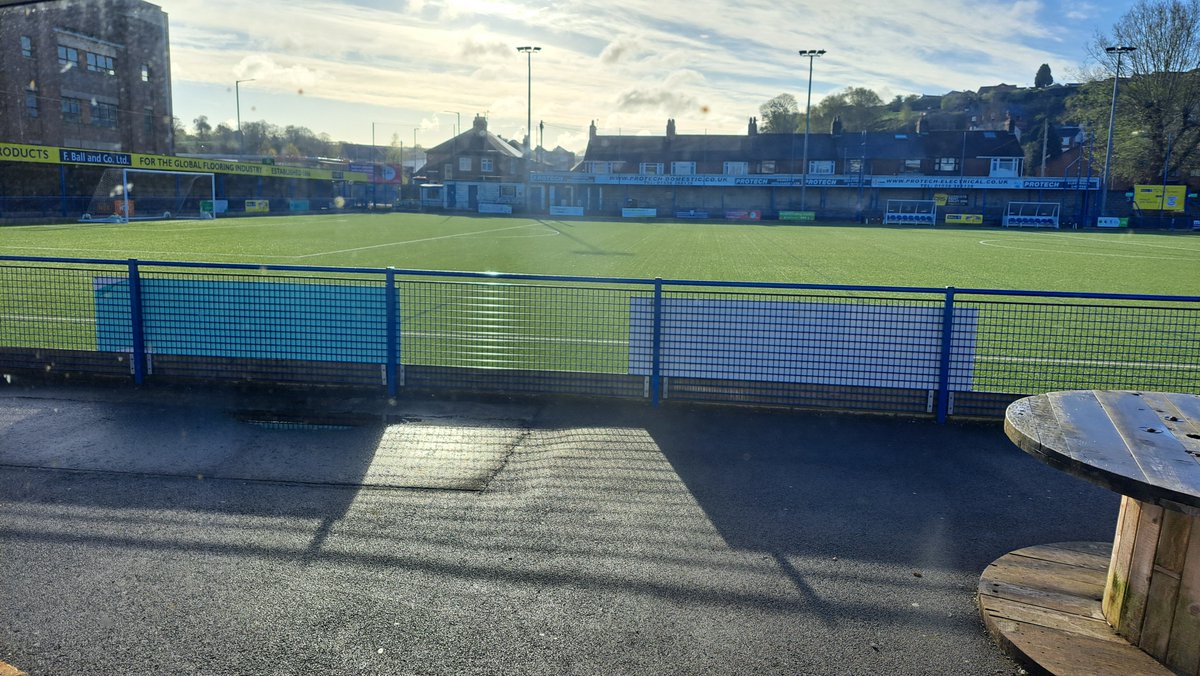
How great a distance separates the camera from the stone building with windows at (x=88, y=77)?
5269 centimetres

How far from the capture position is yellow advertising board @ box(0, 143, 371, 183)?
3875cm

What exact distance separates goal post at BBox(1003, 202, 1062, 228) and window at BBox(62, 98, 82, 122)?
68.4 m

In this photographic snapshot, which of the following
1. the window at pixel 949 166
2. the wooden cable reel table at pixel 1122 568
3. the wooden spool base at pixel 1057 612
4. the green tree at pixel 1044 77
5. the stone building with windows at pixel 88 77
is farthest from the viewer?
the green tree at pixel 1044 77

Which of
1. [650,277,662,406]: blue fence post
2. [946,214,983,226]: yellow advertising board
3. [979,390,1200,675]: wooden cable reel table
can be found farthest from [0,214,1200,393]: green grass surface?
[946,214,983,226]: yellow advertising board

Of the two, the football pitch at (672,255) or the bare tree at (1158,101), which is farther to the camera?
the bare tree at (1158,101)

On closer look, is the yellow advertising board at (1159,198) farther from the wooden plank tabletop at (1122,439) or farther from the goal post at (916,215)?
the wooden plank tabletop at (1122,439)

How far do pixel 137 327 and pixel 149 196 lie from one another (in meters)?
48.1

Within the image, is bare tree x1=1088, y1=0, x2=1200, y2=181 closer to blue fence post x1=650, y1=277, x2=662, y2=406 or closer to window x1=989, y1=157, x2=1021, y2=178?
window x1=989, y1=157, x2=1021, y2=178

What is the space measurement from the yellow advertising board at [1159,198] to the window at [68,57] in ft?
265

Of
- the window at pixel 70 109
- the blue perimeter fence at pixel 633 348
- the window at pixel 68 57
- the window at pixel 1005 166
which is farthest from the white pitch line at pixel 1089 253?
the window at pixel 68 57

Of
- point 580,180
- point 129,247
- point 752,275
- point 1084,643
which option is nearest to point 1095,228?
point 580,180

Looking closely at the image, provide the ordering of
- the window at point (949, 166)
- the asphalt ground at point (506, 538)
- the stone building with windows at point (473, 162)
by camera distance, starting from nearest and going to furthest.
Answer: the asphalt ground at point (506, 538), the window at point (949, 166), the stone building with windows at point (473, 162)

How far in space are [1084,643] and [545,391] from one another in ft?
17.7

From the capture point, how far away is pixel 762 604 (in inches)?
164
